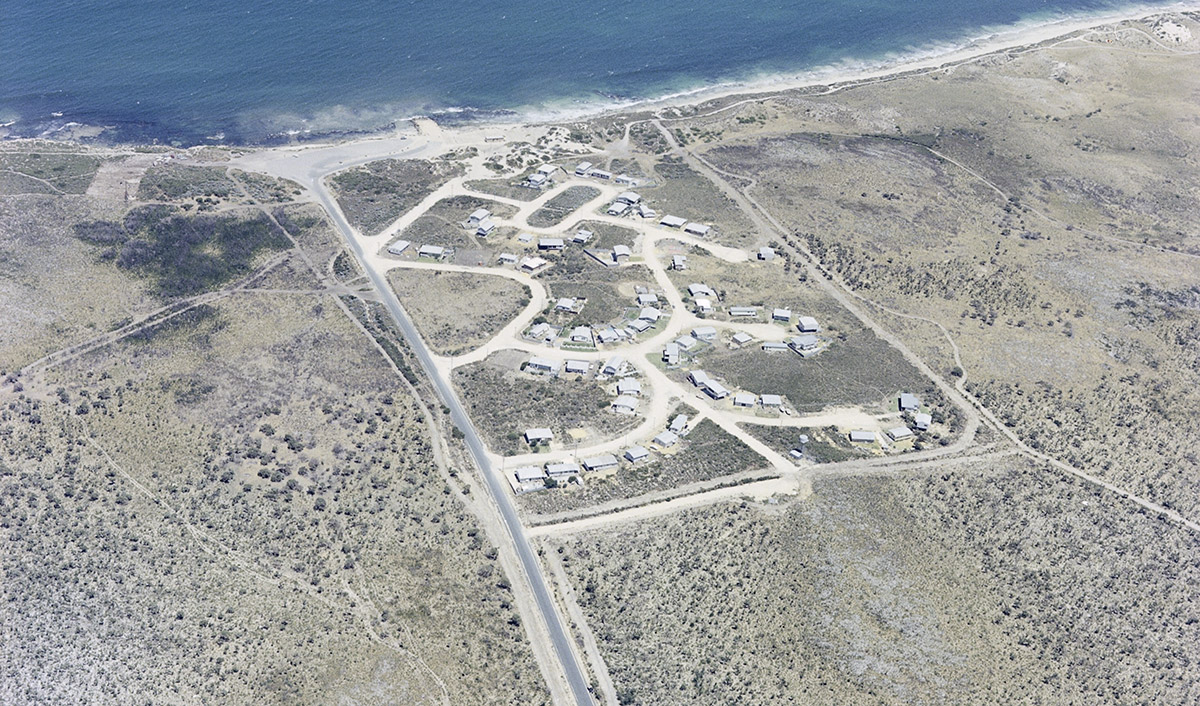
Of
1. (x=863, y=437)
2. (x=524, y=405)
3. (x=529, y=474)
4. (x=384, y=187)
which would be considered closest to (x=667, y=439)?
(x=529, y=474)

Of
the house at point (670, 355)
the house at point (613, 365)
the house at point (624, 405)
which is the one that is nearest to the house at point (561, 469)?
the house at point (624, 405)

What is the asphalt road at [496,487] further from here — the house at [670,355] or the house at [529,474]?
the house at [670,355]

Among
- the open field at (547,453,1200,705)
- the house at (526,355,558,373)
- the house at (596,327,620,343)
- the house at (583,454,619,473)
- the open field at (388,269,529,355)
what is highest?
the open field at (388,269,529,355)

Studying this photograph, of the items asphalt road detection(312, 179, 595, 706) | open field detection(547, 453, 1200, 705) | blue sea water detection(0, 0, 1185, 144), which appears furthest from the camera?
blue sea water detection(0, 0, 1185, 144)

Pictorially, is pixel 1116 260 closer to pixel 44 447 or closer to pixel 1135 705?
pixel 1135 705

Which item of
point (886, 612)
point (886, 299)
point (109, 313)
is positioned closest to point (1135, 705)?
point (886, 612)

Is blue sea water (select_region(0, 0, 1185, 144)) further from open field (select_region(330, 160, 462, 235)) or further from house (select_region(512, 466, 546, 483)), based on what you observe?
house (select_region(512, 466, 546, 483))

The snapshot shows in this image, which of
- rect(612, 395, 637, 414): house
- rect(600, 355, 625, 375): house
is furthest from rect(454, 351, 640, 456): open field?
rect(600, 355, 625, 375): house
